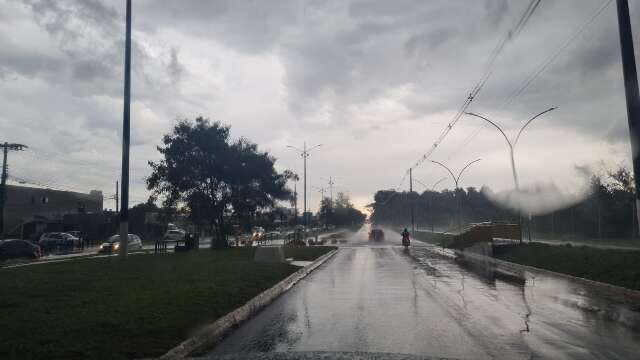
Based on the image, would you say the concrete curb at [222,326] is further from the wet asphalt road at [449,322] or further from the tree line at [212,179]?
the tree line at [212,179]

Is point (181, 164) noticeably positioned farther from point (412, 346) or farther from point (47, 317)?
point (412, 346)

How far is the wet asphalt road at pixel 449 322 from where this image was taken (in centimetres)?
880

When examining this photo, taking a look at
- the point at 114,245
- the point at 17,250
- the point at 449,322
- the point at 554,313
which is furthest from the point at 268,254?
the point at 114,245

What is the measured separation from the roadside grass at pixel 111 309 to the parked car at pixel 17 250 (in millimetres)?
18065

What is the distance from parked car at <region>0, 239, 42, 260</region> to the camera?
34938 millimetres

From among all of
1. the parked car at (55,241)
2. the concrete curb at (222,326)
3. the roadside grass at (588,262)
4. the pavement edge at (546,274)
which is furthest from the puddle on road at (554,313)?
the parked car at (55,241)

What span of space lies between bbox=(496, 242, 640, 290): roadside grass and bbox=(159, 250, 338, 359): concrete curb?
33.0 feet

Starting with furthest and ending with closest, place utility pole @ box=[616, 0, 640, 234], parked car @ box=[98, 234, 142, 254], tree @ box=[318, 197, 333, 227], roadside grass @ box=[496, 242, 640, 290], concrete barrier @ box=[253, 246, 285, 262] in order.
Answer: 1. tree @ box=[318, 197, 333, 227]
2. parked car @ box=[98, 234, 142, 254]
3. concrete barrier @ box=[253, 246, 285, 262]
4. roadside grass @ box=[496, 242, 640, 290]
5. utility pole @ box=[616, 0, 640, 234]

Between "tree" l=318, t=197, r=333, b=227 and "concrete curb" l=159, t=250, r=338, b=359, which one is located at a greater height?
"tree" l=318, t=197, r=333, b=227

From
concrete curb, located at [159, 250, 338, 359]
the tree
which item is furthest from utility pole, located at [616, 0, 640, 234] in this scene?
the tree

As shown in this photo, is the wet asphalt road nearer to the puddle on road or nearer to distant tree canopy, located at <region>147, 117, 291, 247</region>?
the puddle on road

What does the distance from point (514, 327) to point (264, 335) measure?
462 cm

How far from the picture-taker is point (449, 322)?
11.1 metres

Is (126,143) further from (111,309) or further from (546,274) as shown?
(546,274)
